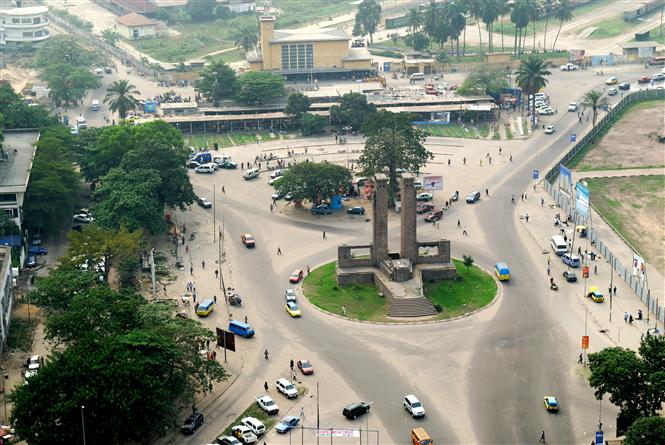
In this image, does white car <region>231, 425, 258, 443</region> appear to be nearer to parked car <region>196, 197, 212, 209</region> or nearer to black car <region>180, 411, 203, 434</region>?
black car <region>180, 411, 203, 434</region>

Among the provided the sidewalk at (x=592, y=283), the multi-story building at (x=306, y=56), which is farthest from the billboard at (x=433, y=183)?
the multi-story building at (x=306, y=56)

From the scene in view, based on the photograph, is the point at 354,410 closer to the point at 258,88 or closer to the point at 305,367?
the point at 305,367

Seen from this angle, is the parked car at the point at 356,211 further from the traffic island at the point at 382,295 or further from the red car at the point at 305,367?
the red car at the point at 305,367

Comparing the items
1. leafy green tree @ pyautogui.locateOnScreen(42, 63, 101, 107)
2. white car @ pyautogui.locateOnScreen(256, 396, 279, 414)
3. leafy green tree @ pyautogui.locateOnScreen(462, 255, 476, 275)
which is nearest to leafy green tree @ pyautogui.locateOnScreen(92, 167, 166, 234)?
leafy green tree @ pyautogui.locateOnScreen(462, 255, 476, 275)

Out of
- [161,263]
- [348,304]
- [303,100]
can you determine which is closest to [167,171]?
[161,263]

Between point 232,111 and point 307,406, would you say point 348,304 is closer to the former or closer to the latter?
point 307,406

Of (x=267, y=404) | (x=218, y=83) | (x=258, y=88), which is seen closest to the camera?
(x=267, y=404)

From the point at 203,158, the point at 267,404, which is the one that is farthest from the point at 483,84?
the point at 267,404

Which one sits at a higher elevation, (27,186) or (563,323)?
(27,186)
